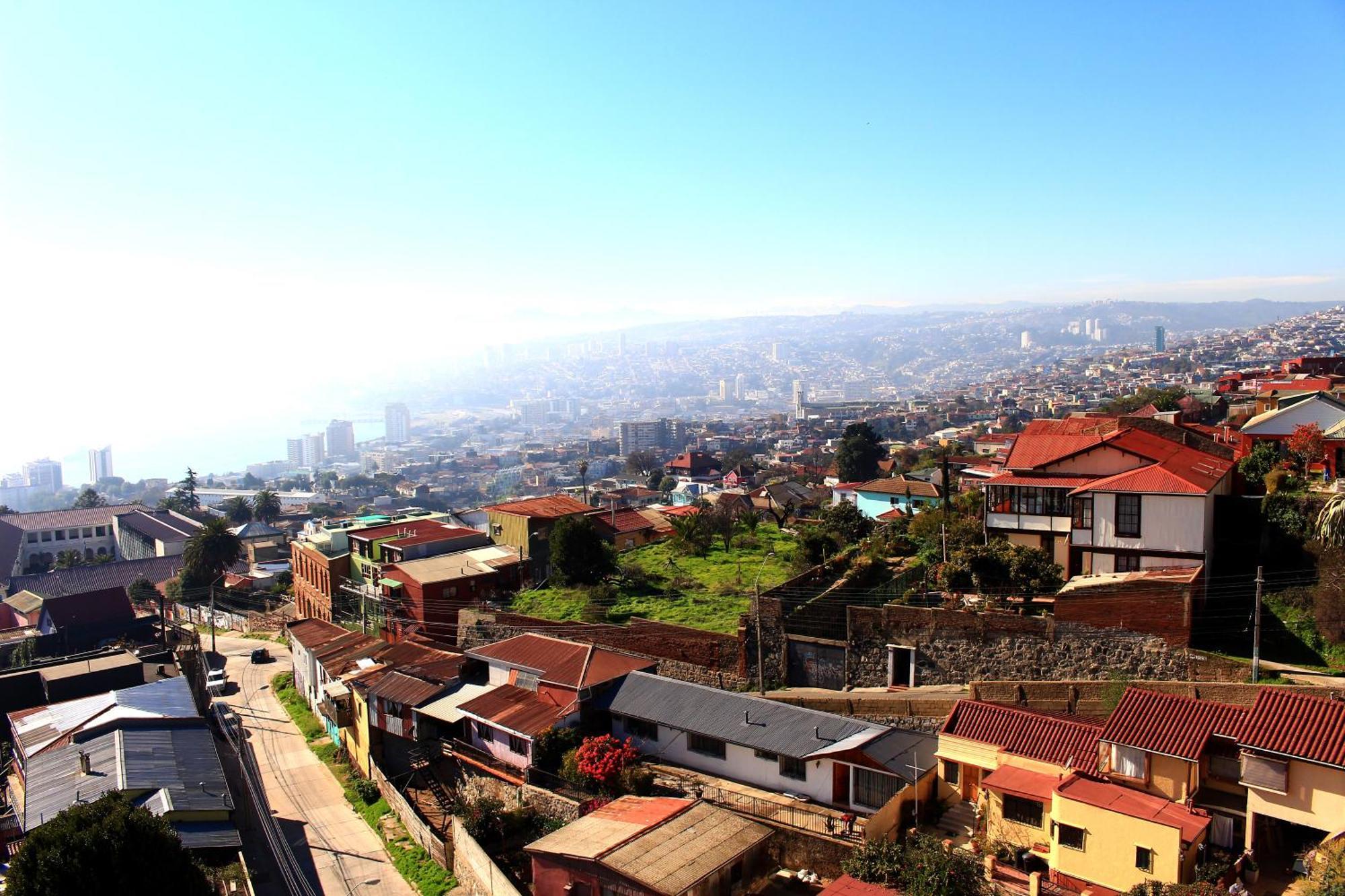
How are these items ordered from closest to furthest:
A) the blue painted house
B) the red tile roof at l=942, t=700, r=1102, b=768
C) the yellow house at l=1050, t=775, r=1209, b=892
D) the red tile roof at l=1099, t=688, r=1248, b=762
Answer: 1. the yellow house at l=1050, t=775, r=1209, b=892
2. the red tile roof at l=1099, t=688, r=1248, b=762
3. the red tile roof at l=942, t=700, r=1102, b=768
4. the blue painted house

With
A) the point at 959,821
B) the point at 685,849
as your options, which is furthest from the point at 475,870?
the point at 959,821

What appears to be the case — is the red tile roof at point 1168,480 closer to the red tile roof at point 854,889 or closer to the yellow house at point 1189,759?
the yellow house at point 1189,759

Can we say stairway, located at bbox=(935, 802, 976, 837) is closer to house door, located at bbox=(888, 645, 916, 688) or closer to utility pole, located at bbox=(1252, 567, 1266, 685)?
house door, located at bbox=(888, 645, 916, 688)

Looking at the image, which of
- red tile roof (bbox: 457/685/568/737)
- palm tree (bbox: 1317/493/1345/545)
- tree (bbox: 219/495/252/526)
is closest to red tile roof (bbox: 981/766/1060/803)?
palm tree (bbox: 1317/493/1345/545)

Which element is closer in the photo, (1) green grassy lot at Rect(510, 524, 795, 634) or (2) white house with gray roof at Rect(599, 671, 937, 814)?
(2) white house with gray roof at Rect(599, 671, 937, 814)

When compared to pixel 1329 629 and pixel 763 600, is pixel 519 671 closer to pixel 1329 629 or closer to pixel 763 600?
pixel 763 600

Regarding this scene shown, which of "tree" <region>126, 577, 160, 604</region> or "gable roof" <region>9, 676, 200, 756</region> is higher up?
"gable roof" <region>9, 676, 200, 756</region>
